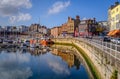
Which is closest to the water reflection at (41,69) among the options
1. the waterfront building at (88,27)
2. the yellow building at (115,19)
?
the yellow building at (115,19)

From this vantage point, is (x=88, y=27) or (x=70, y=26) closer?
(x=88, y=27)

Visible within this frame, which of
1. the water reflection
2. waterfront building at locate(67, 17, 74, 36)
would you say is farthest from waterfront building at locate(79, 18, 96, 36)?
the water reflection

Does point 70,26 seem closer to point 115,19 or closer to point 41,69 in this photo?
point 115,19

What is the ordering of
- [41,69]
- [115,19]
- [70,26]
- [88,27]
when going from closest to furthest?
[41,69] → [115,19] → [88,27] → [70,26]

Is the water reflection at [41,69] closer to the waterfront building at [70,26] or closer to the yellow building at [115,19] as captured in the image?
the yellow building at [115,19]

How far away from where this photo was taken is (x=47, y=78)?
32.6 metres

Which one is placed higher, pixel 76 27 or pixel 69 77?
pixel 76 27

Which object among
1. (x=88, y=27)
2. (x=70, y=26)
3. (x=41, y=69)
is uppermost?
(x=70, y=26)

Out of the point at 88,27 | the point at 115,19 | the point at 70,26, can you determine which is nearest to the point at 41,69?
the point at 115,19

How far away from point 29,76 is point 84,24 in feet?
399

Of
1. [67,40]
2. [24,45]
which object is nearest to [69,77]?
[24,45]

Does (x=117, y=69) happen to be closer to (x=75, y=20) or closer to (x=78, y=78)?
(x=78, y=78)

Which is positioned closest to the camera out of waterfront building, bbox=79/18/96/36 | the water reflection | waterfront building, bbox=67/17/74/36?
the water reflection

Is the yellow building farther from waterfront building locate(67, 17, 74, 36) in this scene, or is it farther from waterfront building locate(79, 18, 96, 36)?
waterfront building locate(67, 17, 74, 36)
